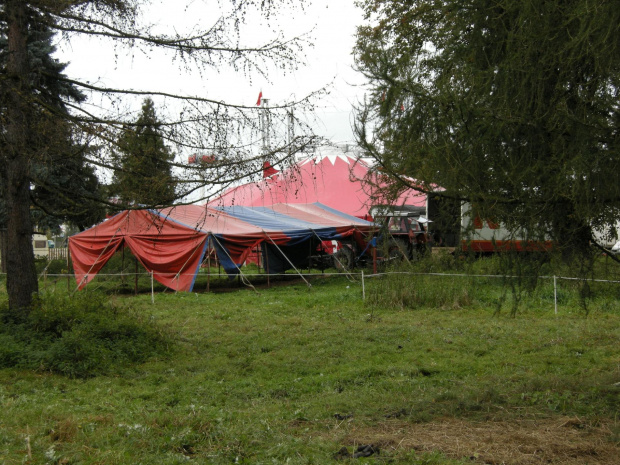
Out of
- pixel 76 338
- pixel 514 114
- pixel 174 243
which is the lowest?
pixel 76 338

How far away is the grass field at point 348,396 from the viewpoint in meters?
4.64

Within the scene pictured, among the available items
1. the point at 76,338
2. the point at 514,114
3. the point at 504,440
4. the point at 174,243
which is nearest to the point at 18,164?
the point at 76,338

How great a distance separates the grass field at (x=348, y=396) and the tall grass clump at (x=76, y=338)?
238 mm

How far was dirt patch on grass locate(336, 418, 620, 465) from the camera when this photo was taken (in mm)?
4477

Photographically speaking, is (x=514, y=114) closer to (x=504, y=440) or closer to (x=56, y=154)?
(x=504, y=440)

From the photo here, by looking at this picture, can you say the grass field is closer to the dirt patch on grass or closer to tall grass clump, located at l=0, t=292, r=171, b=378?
the dirt patch on grass

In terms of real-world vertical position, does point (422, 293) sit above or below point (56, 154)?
below

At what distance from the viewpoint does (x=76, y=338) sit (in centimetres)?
833

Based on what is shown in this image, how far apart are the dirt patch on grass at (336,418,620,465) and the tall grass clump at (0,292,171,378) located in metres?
4.21

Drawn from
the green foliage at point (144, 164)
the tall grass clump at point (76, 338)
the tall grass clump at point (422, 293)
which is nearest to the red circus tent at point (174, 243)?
the tall grass clump at point (422, 293)

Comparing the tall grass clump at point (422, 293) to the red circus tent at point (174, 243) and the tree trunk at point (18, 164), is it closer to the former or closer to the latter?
the red circus tent at point (174, 243)

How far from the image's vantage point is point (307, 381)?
24.8ft

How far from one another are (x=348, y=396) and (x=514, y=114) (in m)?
3.38

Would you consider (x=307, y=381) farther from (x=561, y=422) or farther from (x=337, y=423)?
(x=561, y=422)
